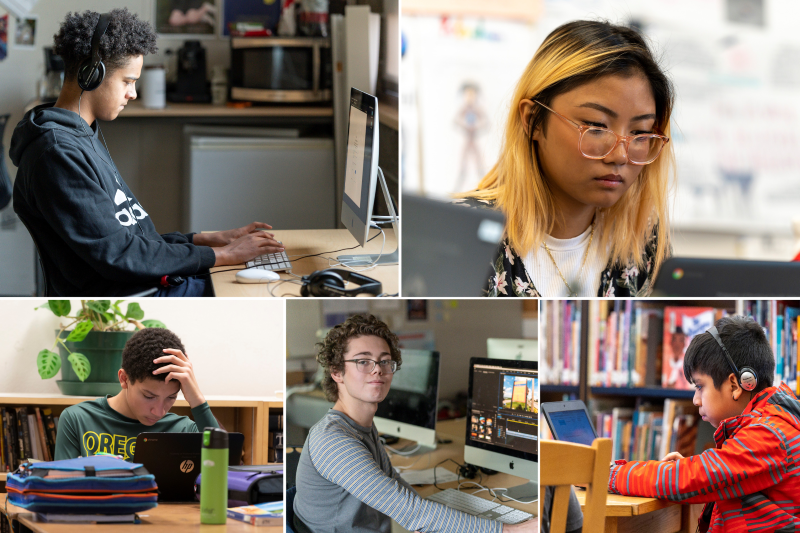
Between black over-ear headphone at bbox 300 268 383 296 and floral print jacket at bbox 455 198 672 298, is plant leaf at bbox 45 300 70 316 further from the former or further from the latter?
floral print jacket at bbox 455 198 672 298

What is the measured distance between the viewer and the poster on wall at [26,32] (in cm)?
159

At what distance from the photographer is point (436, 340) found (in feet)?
4.09

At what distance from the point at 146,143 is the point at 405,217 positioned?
1.10 m

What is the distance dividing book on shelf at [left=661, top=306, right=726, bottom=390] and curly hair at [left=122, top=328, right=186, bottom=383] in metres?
1.29

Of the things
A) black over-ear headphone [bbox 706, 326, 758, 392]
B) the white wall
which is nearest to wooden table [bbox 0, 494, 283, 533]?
the white wall

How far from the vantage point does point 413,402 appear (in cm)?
129

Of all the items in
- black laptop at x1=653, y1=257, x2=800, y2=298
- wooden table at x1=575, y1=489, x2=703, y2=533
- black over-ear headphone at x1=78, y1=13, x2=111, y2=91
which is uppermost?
black over-ear headphone at x1=78, y1=13, x2=111, y2=91

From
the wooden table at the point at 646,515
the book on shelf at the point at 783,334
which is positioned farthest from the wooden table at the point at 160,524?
the book on shelf at the point at 783,334

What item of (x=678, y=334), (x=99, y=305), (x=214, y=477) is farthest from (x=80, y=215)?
(x=678, y=334)

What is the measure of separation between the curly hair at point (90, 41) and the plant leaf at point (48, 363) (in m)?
0.53

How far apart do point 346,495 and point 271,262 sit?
51cm

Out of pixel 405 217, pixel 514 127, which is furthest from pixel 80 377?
pixel 514 127

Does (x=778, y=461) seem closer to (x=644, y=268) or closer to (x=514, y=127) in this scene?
(x=644, y=268)

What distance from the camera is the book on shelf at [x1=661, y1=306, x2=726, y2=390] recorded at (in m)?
1.64
